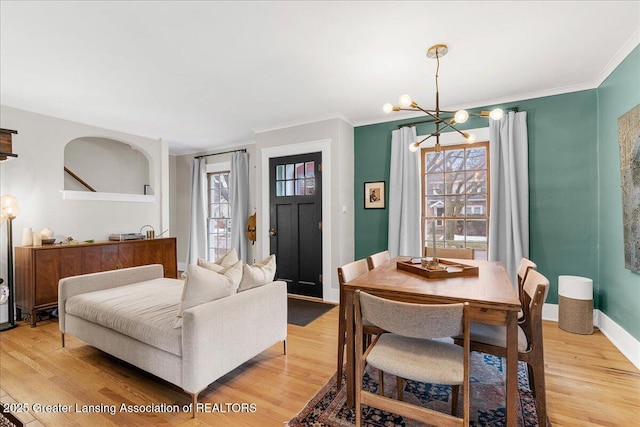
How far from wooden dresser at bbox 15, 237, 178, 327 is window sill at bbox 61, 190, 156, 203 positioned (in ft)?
2.75

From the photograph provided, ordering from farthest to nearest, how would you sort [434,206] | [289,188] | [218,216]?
[218,216] → [289,188] → [434,206]

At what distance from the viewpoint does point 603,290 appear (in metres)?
3.12

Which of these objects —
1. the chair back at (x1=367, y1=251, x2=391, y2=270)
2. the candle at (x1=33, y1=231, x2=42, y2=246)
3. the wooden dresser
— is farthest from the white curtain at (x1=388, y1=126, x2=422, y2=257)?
the candle at (x1=33, y1=231, x2=42, y2=246)

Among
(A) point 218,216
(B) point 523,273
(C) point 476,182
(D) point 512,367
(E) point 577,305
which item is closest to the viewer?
(D) point 512,367

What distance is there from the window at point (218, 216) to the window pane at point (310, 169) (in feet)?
7.56

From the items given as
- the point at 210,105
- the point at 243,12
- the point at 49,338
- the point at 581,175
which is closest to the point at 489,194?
the point at 581,175

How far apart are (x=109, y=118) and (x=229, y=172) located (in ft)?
7.11

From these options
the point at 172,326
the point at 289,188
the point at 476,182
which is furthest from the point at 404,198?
the point at 172,326

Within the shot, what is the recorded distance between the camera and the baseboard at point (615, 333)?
97.0 inches

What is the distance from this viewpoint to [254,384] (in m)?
2.21

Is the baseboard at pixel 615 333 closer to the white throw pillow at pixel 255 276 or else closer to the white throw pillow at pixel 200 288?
the white throw pillow at pixel 255 276

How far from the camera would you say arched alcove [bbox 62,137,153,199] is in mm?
4637

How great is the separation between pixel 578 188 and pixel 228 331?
388 cm

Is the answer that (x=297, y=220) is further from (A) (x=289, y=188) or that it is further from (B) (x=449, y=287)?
(B) (x=449, y=287)
